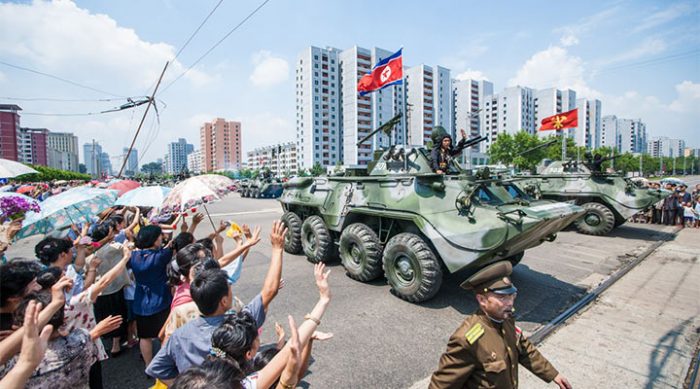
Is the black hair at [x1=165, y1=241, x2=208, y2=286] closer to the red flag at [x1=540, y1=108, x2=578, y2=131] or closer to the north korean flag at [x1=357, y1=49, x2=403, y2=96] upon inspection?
the north korean flag at [x1=357, y1=49, x2=403, y2=96]

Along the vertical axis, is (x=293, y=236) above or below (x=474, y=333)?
below

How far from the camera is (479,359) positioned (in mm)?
2027

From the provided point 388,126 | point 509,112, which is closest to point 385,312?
point 388,126

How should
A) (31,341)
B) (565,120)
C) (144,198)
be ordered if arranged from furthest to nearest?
1. (565,120)
2. (144,198)
3. (31,341)

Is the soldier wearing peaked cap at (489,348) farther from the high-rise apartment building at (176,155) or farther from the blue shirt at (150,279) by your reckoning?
the high-rise apartment building at (176,155)

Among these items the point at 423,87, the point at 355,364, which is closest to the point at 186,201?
the point at 355,364

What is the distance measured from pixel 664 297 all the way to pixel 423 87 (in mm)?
77201

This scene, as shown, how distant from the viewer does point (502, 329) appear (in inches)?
86.6

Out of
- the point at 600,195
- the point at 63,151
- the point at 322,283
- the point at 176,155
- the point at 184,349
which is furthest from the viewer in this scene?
the point at 176,155

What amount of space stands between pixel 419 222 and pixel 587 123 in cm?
9169

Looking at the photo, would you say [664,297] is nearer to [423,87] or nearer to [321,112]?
[321,112]

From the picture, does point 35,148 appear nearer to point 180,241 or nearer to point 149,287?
point 180,241

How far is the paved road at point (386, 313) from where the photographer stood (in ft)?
11.7

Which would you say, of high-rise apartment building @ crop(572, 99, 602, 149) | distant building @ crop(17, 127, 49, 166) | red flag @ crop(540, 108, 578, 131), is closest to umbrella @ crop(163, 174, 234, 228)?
red flag @ crop(540, 108, 578, 131)
